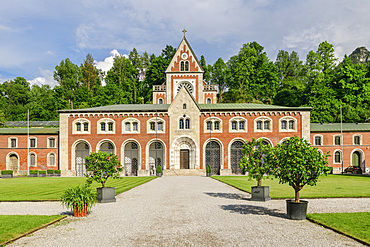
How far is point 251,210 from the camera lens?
1426cm

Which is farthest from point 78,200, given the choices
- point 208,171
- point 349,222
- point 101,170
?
point 208,171

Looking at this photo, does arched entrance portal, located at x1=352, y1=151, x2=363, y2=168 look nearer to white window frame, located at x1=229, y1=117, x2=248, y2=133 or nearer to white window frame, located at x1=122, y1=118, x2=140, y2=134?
white window frame, located at x1=229, y1=117, x2=248, y2=133

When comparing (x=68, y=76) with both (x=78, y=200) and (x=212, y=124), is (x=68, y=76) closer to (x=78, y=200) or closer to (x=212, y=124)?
(x=212, y=124)

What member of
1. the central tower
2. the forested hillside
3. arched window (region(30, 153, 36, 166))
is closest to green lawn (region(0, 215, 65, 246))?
arched window (region(30, 153, 36, 166))

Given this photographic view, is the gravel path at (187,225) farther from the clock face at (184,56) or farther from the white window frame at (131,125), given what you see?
the clock face at (184,56)

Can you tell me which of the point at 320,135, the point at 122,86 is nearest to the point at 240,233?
the point at 320,135

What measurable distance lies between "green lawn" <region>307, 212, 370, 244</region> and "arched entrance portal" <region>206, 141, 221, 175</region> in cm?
3078

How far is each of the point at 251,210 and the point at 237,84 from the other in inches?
2754

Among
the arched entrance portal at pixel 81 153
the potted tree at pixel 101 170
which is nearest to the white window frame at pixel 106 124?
the arched entrance portal at pixel 81 153

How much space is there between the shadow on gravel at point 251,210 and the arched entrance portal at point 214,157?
27866 millimetres

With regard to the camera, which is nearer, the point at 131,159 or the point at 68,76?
the point at 131,159

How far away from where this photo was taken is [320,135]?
4569cm

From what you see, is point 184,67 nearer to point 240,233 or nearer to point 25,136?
point 25,136

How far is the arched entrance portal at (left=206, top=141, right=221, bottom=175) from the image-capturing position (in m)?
43.6
